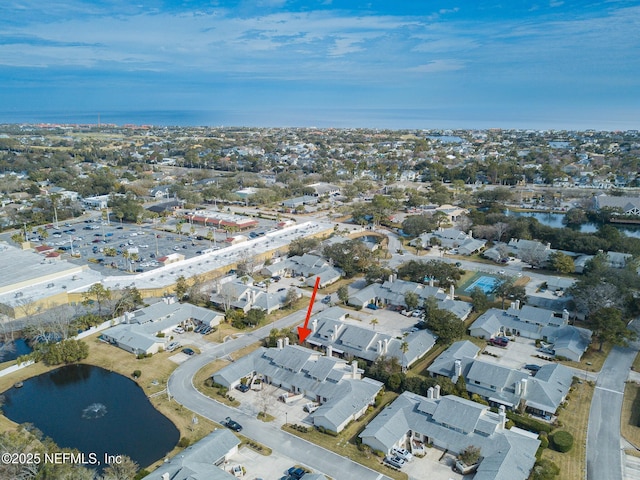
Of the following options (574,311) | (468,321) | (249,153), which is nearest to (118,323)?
(468,321)

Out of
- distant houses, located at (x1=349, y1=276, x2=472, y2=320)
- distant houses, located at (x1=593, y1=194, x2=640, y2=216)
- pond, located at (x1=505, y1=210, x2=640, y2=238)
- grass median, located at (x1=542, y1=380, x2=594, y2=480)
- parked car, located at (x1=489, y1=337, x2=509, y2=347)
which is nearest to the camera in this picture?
grass median, located at (x1=542, y1=380, x2=594, y2=480)

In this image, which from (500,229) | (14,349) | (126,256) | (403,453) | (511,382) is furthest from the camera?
(500,229)

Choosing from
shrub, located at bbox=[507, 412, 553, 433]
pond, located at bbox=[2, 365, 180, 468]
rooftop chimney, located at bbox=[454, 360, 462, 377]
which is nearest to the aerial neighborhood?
shrub, located at bbox=[507, 412, 553, 433]

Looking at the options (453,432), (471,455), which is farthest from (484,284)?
(471,455)

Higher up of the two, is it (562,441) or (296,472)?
(562,441)

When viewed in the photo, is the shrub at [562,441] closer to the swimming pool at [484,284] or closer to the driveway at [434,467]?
the driveway at [434,467]

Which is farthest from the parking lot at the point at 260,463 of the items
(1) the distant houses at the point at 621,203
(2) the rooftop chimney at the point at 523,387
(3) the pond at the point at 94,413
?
(1) the distant houses at the point at 621,203

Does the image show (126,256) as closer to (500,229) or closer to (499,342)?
(499,342)

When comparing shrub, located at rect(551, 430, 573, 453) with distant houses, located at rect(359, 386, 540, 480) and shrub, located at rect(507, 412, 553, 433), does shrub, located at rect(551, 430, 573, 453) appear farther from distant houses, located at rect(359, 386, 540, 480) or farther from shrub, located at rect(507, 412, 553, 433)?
distant houses, located at rect(359, 386, 540, 480)
